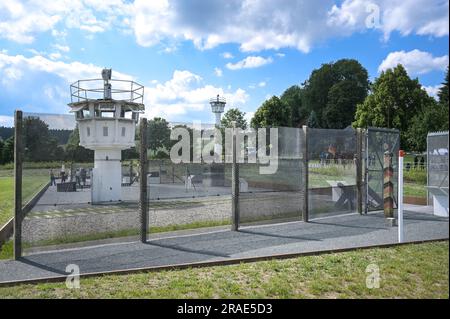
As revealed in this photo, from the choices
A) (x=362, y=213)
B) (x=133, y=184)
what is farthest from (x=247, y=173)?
(x=362, y=213)

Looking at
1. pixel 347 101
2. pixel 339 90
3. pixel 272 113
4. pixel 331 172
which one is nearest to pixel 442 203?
pixel 331 172

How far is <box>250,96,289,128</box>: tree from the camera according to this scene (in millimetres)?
66375

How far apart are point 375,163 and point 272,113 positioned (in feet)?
178

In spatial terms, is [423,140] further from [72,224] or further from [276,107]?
[276,107]

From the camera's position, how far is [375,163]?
1290 cm

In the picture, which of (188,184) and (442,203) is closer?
(442,203)

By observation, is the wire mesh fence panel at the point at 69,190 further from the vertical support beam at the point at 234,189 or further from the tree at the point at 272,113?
the tree at the point at 272,113

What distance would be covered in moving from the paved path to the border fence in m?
0.51

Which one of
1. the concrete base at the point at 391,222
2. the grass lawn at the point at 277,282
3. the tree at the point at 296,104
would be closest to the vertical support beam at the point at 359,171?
the concrete base at the point at 391,222

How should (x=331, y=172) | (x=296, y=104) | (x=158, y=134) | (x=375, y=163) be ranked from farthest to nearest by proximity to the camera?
(x=296, y=104), (x=375, y=163), (x=331, y=172), (x=158, y=134)

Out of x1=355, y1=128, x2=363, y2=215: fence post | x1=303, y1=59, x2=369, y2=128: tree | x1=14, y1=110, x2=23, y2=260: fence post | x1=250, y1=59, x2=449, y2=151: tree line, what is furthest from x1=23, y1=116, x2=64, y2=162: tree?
x1=303, y1=59, x2=369, y2=128: tree

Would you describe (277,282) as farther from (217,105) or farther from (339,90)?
(339,90)

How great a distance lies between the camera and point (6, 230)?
9.49 meters
